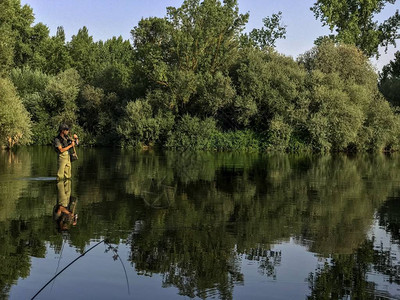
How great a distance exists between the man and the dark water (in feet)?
1.93

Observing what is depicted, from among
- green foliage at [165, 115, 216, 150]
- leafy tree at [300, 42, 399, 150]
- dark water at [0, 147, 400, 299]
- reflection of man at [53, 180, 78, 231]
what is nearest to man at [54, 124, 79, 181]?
dark water at [0, 147, 400, 299]

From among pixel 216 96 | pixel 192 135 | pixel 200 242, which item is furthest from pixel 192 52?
pixel 200 242

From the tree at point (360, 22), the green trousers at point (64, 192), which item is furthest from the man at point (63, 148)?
the tree at point (360, 22)

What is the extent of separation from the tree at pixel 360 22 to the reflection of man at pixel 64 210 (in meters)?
55.8

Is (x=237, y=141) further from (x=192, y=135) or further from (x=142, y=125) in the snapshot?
(x=142, y=125)

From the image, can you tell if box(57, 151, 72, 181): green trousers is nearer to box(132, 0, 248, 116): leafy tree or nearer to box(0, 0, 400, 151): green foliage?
box(0, 0, 400, 151): green foliage

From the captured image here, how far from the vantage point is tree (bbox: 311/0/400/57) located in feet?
227

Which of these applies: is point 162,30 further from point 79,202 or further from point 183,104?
point 79,202

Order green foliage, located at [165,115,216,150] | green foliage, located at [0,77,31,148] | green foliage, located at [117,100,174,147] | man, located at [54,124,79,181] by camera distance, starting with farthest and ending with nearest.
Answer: green foliage, located at [117,100,174,147] → green foliage, located at [165,115,216,150] → green foliage, located at [0,77,31,148] → man, located at [54,124,79,181]

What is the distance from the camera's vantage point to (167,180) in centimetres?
2391

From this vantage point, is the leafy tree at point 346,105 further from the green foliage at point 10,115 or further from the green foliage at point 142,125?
the green foliage at point 10,115

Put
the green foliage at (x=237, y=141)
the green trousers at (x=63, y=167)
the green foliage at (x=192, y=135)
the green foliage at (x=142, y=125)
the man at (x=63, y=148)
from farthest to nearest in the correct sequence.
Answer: the green foliage at (x=142, y=125), the green foliage at (x=192, y=135), the green foliage at (x=237, y=141), the green trousers at (x=63, y=167), the man at (x=63, y=148)

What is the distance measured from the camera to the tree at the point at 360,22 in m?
69.2

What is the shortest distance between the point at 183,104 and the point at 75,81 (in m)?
14.6
